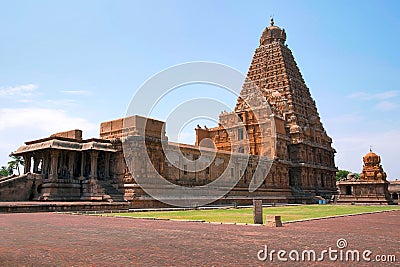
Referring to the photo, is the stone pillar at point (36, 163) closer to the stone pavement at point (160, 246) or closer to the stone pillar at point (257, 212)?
the stone pavement at point (160, 246)

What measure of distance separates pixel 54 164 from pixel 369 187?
4294cm

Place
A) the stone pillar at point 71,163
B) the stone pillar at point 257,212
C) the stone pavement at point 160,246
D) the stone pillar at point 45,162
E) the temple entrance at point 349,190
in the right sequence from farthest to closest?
1. the temple entrance at point 349,190
2. the stone pillar at point 71,163
3. the stone pillar at point 45,162
4. the stone pillar at point 257,212
5. the stone pavement at point 160,246

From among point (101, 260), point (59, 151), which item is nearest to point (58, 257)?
point (101, 260)

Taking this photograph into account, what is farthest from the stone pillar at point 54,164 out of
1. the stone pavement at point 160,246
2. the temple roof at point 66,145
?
the stone pavement at point 160,246

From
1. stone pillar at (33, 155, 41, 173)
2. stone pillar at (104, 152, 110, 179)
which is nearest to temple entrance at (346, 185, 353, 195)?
stone pillar at (104, 152, 110, 179)

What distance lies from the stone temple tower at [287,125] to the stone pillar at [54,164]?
104 feet

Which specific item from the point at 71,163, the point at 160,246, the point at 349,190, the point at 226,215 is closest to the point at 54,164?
the point at 71,163

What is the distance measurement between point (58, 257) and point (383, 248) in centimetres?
→ 861

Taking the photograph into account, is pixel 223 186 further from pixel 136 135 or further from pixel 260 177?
pixel 136 135

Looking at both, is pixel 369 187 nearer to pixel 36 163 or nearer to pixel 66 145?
pixel 66 145

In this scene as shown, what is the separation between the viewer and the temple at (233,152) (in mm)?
34000

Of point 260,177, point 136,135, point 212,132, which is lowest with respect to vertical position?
point 260,177

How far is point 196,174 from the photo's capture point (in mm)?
42406

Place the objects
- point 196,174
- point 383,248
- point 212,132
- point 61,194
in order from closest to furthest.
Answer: point 383,248
point 61,194
point 196,174
point 212,132
